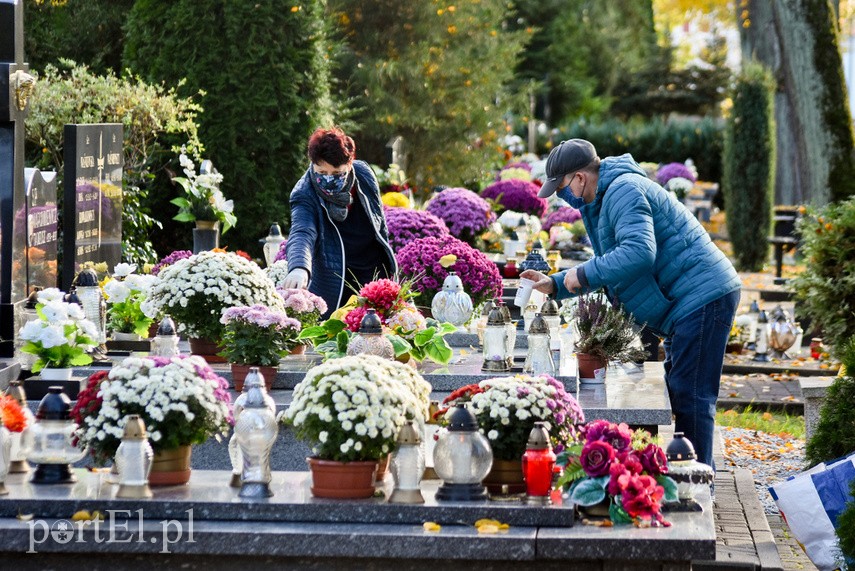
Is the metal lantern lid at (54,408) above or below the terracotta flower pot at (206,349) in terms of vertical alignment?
below

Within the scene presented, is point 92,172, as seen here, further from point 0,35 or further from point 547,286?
point 547,286

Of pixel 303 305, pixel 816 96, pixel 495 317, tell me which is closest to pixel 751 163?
pixel 816 96

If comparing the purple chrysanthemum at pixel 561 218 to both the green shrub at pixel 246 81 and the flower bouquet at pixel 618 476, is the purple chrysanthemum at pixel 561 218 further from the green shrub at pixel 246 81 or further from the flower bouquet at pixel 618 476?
the flower bouquet at pixel 618 476

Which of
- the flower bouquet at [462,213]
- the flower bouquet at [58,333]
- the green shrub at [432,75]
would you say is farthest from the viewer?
the green shrub at [432,75]

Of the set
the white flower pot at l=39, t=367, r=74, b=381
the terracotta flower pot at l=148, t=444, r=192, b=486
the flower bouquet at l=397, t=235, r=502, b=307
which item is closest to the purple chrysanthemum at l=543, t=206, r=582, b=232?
the flower bouquet at l=397, t=235, r=502, b=307

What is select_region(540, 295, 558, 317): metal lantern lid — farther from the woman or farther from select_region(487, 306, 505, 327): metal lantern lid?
the woman

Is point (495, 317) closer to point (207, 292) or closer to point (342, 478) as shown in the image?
point (207, 292)

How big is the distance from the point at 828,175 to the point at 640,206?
1739cm

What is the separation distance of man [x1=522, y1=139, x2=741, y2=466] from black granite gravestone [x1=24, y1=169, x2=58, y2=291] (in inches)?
130

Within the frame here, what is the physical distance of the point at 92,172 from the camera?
28.5 ft

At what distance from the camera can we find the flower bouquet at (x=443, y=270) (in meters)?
8.45

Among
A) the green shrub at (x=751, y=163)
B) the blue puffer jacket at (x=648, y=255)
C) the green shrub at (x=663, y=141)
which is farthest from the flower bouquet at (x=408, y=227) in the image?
the green shrub at (x=663, y=141)

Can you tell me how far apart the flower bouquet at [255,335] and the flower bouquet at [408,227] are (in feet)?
11.8

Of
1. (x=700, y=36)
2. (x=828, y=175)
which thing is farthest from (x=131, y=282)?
(x=700, y=36)
